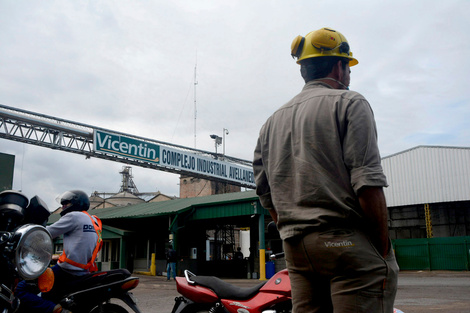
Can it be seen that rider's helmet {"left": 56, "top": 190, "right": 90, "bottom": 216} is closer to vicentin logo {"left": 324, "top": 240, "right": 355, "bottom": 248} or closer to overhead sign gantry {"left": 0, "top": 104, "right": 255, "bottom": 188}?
vicentin logo {"left": 324, "top": 240, "right": 355, "bottom": 248}

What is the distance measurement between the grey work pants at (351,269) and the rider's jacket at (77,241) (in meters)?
3.28

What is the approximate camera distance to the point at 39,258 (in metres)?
2.39

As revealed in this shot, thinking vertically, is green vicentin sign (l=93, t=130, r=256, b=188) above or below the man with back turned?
above

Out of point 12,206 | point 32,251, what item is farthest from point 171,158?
point 32,251

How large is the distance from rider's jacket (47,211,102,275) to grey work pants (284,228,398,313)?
3.28 metres

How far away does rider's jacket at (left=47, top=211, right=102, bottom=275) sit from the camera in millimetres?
4590

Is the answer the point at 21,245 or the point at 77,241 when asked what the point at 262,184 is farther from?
the point at 77,241

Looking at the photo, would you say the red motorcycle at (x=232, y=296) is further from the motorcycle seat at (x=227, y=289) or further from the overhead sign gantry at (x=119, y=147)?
the overhead sign gantry at (x=119, y=147)

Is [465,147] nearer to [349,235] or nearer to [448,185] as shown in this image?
[448,185]

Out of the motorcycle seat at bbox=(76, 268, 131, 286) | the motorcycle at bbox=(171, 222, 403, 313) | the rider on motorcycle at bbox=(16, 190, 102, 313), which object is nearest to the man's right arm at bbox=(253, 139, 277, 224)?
the motorcycle at bbox=(171, 222, 403, 313)

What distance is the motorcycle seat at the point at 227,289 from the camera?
4.21 m

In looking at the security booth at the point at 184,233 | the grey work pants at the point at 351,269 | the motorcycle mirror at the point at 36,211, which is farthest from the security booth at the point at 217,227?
the grey work pants at the point at 351,269

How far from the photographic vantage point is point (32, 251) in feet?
7.72

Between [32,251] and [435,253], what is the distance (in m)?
27.3
